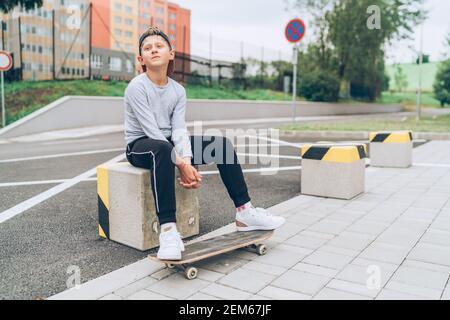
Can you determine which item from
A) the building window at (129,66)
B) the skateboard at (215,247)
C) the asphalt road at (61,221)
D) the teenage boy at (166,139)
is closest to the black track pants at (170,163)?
the teenage boy at (166,139)

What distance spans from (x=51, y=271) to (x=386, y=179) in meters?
5.29

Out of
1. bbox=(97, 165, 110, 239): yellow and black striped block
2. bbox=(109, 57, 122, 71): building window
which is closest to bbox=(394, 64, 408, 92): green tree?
bbox=(109, 57, 122, 71): building window

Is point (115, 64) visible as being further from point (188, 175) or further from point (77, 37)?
point (188, 175)

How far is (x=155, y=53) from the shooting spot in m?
3.51

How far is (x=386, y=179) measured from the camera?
6816 mm

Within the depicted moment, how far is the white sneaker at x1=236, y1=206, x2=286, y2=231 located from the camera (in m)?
3.65

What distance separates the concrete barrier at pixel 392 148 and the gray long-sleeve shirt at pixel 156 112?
5.18 meters

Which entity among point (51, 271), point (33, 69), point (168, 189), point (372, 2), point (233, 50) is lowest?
point (51, 271)

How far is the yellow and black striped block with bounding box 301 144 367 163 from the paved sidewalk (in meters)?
0.61

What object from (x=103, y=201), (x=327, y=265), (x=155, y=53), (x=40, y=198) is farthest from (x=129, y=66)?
(x=327, y=265)

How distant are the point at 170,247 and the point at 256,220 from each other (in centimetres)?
93

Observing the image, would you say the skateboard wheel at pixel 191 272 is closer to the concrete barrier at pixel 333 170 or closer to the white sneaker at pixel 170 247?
the white sneaker at pixel 170 247
